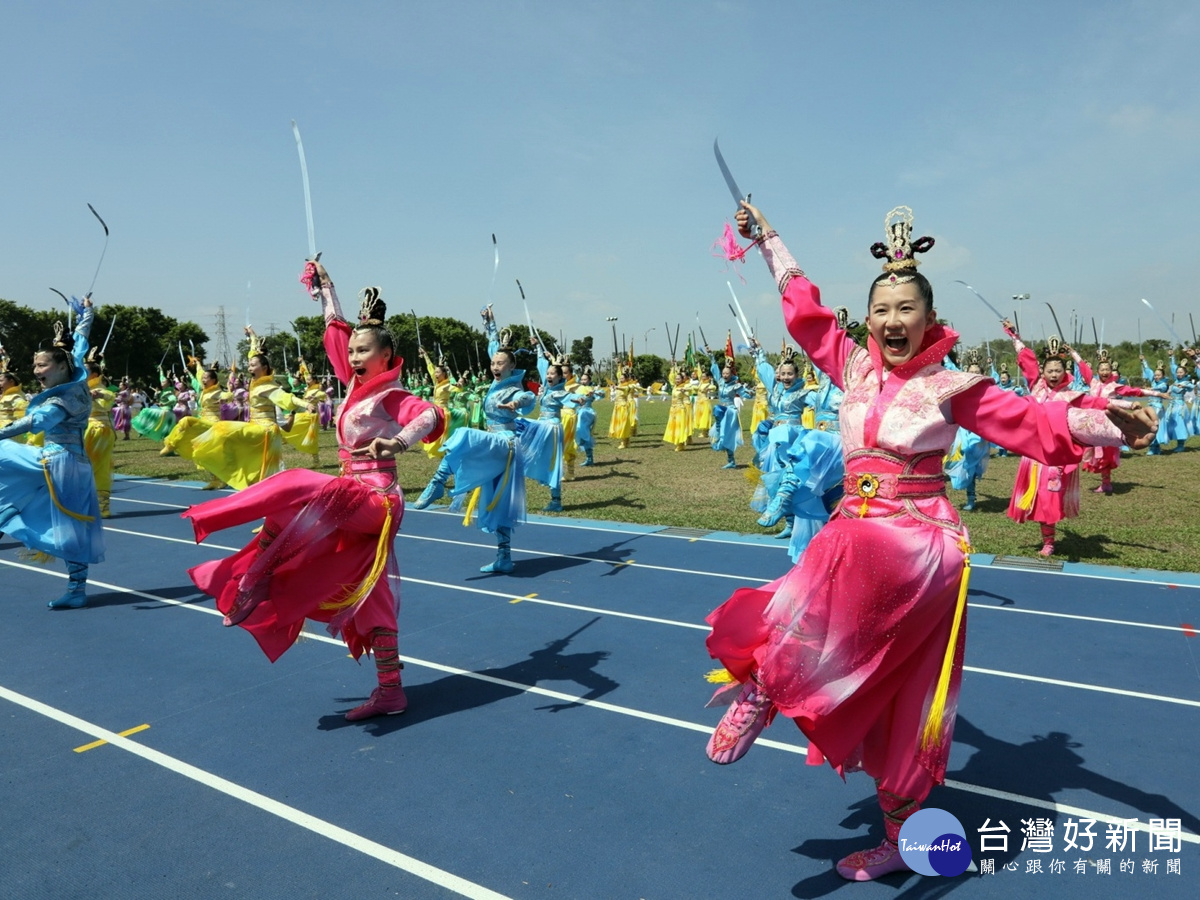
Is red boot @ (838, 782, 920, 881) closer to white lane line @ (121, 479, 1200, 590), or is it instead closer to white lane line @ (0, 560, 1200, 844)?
white lane line @ (0, 560, 1200, 844)

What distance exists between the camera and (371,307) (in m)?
5.16

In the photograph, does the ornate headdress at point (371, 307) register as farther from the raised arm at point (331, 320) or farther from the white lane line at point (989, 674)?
the white lane line at point (989, 674)

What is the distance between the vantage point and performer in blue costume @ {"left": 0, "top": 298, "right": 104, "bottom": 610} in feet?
22.6

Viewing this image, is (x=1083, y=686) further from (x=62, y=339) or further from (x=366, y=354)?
(x=62, y=339)

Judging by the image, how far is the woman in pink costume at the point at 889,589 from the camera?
2770 mm

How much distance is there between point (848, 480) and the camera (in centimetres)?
315

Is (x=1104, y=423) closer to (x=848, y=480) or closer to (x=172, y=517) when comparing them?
(x=848, y=480)

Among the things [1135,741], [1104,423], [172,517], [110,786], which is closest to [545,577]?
[110,786]

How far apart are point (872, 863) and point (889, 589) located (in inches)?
43.6

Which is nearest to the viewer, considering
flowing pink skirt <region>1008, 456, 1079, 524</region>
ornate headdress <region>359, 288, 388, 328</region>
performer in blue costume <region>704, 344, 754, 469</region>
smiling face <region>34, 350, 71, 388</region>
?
ornate headdress <region>359, 288, 388, 328</region>

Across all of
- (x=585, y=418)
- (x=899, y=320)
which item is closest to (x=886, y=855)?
(x=899, y=320)

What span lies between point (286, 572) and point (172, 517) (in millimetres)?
9237

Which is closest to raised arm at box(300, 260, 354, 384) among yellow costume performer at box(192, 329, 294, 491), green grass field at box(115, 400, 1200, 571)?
green grass field at box(115, 400, 1200, 571)

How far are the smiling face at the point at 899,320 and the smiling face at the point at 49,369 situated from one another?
663 cm
